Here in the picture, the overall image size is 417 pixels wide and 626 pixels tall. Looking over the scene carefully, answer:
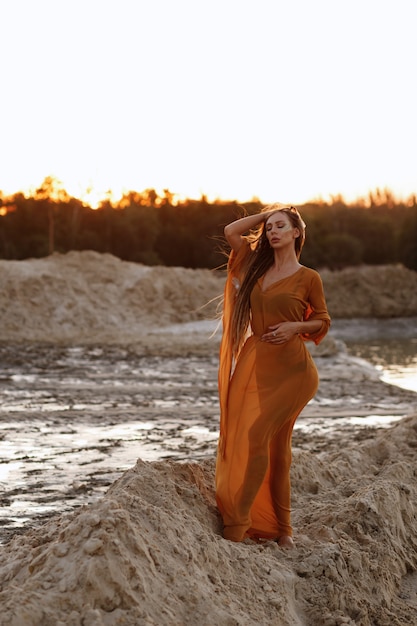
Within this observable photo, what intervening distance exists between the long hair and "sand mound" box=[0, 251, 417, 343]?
1857 centimetres

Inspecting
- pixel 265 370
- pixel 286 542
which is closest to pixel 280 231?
pixel 265 370

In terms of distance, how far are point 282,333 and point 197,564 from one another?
1.31m

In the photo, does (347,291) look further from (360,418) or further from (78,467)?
(78,467)

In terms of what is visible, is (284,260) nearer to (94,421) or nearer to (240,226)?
(240,226)

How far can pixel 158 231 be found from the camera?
49281 mm

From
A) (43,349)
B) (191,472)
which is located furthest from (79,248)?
(191,472)

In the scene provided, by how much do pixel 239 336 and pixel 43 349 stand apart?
17.3m

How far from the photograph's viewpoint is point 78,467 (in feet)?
28.3

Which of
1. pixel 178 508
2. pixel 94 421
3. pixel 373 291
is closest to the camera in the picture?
pixel 178 508

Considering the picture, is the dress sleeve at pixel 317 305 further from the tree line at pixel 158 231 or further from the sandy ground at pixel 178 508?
the tree line at pixel 158 231

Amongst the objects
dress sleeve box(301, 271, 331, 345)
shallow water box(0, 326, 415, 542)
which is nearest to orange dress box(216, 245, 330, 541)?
dress sleeve box(301, 271, 331, 345)

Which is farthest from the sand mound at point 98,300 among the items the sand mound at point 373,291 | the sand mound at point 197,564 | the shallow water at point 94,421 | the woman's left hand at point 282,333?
the woman's left hand at point 282,333

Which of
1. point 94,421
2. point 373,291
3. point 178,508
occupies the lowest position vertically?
point 94,421

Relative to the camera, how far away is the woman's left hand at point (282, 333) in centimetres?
502
